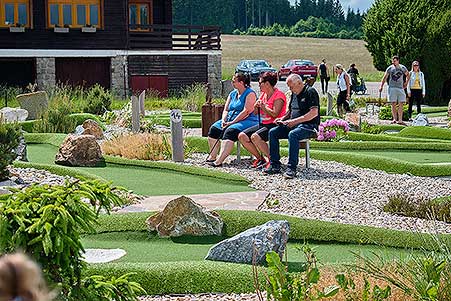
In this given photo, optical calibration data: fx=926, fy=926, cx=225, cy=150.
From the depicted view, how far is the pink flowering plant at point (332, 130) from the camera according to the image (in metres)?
18.3

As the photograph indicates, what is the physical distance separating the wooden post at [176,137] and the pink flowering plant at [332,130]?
404 centimetres

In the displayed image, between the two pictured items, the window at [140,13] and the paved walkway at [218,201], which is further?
the window at [140,13]

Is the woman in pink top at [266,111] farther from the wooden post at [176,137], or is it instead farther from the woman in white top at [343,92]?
the woman in white top at [343,92]

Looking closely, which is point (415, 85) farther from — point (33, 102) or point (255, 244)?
point (255, 244)

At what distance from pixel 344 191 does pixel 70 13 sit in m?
27.0

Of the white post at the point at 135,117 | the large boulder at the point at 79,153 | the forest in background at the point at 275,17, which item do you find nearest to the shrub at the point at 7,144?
the large boulder at the point at 79,153

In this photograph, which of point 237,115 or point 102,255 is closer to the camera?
point 102,255

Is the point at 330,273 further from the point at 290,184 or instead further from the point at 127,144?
the point at 127,144

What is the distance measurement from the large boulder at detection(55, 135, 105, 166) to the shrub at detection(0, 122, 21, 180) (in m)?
1.36

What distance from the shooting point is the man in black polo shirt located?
1324 cm

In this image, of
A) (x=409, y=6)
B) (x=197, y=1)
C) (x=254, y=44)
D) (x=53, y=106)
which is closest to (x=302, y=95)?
(x=53, y=106)

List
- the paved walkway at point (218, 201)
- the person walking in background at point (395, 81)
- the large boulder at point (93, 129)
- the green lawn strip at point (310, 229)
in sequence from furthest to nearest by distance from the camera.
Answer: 1. the person walking in background at point (395, 81)
2. the large boulder at point (93, 129)
3. the paved walkway at point (218, 201)
4. the green lawn strip at point (310, 229)

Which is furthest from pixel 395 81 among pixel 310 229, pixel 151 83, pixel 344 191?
pixel 151 83

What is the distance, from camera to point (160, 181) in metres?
13.1
